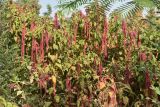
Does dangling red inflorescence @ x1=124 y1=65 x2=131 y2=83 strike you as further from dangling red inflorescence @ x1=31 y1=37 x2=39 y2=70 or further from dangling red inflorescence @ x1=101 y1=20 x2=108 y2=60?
dangling red inflorescence @ x1=31 y1=37 x2=39 y2=70

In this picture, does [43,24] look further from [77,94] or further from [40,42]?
[77,94]

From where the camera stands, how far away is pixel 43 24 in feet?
25.0

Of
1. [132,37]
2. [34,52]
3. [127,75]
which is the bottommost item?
[127,75]

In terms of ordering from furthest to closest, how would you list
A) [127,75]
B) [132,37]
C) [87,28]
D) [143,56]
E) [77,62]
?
[87,28] < [132,37] < [77,62] < [127,75] < [143,56]

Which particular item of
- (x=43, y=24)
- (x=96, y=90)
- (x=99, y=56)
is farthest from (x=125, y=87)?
(x=43, y=24)

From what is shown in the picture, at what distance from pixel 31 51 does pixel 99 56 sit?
49.1 inches

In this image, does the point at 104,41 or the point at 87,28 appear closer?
the point at 104,41

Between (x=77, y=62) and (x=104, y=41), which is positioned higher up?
(x=104, y=41)

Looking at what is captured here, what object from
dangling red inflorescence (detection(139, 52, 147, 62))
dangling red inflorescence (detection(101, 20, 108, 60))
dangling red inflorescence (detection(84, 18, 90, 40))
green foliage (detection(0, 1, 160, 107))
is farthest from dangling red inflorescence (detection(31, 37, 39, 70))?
dangling red inflorescence (detection(139, 52, 147, 62))

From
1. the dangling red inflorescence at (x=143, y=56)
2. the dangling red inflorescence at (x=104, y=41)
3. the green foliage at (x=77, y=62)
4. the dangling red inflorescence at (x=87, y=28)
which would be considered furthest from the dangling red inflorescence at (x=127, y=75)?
the dangling red inflorescence at (x=87, y=28)

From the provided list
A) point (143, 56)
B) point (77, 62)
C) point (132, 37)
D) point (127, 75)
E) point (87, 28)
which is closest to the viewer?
point (143, 56)

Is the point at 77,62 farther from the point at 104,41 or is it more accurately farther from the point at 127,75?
the point at 127,75

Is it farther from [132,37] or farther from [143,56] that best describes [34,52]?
[143,56]

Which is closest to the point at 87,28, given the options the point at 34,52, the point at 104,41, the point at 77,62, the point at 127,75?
the point at 104,41
